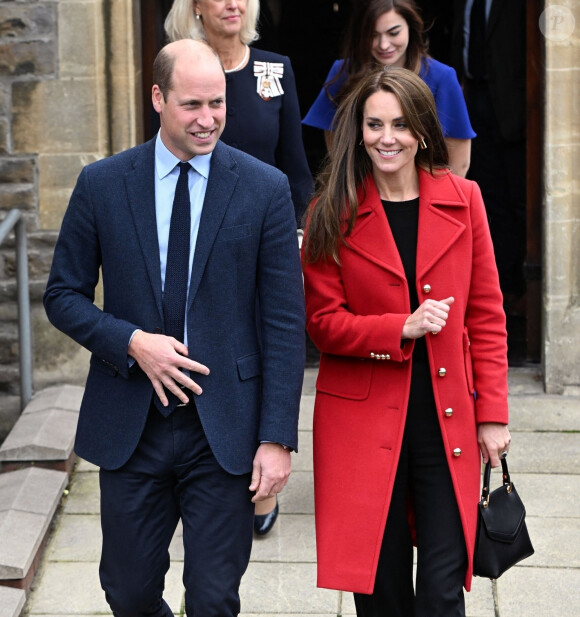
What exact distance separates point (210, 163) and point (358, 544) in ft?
3.56

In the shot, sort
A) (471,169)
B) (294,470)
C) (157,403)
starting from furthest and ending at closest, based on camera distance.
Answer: (471,169) → (294,470) → (157,403)

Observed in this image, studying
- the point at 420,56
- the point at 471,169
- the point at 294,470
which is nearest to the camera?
the point at 420,56

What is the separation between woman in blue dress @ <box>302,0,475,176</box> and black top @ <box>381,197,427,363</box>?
4.51 feet

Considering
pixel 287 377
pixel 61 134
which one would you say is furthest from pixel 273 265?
pixel 61 134

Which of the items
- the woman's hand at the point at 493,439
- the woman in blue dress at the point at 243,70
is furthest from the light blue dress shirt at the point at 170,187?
the woman in blue dress at the point at 243,70

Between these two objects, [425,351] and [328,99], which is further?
[328,99]

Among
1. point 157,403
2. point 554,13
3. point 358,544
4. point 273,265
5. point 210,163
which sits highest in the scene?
point 554,13

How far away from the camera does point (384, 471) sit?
3395 millimetres

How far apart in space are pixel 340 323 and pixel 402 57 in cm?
186

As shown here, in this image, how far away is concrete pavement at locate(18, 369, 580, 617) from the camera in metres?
4.39

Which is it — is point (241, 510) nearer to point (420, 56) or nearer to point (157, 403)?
point (157, 403)

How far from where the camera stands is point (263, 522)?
Result: 4.86m

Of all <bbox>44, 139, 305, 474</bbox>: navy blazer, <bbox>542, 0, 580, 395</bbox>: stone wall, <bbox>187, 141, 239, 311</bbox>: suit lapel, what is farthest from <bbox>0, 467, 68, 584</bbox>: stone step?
<bbox>542, 0, 580, 395</bbox>: stone wall

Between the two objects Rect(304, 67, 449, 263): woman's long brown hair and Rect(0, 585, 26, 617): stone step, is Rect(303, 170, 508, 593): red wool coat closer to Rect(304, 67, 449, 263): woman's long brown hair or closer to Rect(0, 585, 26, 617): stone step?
Rect(304, 67, 449, 263): woman's long brown hair
